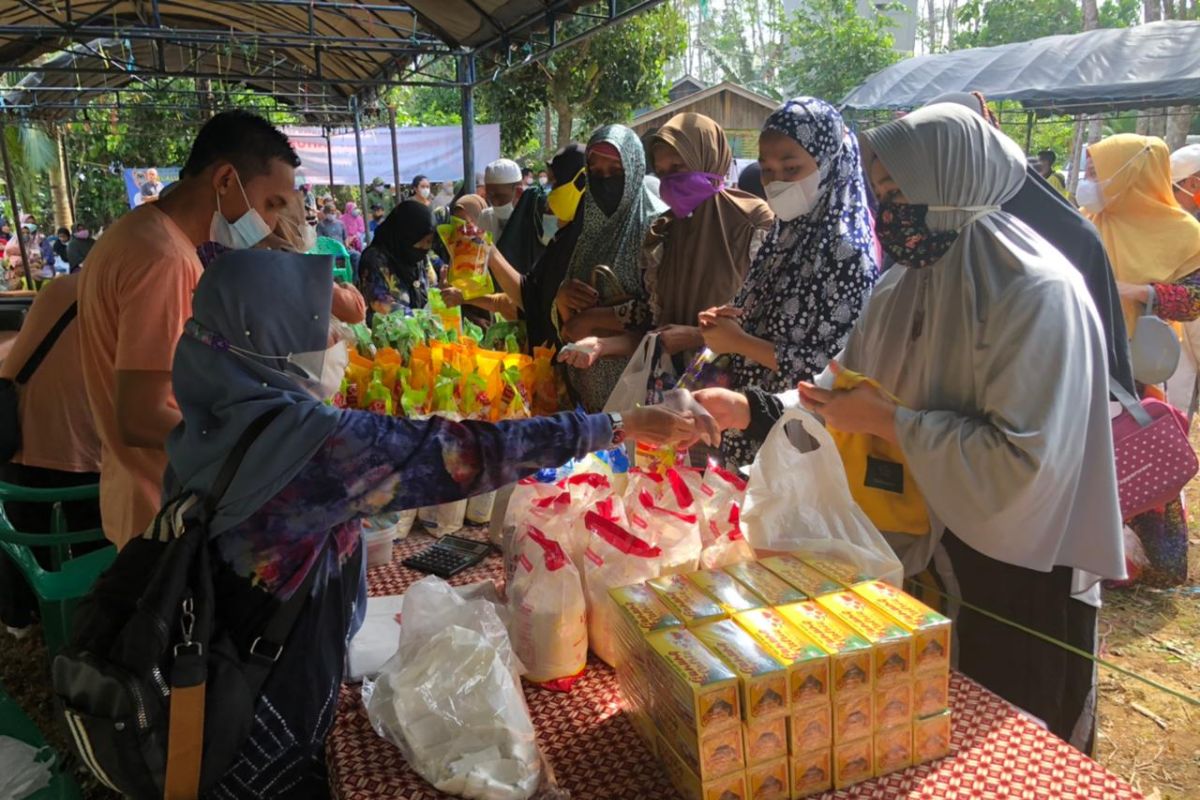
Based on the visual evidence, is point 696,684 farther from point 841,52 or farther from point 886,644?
point 841,52

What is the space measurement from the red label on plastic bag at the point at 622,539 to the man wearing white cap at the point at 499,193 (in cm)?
515

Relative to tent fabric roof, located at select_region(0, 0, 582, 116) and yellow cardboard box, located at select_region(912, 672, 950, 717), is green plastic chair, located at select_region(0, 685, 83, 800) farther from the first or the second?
tent fabric roof, located at select_region(0, 0, 582, 116)

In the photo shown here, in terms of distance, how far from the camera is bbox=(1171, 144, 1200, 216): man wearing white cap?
459 cm

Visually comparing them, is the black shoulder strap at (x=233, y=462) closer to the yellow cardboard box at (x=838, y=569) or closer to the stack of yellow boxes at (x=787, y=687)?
the stack of yellow boxes at (x=787, y=687)

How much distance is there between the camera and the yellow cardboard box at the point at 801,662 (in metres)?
1.11

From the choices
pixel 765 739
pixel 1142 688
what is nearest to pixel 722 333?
pixel 765 739

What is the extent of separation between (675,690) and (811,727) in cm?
20

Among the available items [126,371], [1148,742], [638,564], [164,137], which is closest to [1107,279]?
[638,564]

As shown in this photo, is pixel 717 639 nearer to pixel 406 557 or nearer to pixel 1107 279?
pixel 406 557

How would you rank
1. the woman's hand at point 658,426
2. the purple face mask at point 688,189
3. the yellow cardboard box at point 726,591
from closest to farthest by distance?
the yellow cardboard box at point 726,591 → the woman's hand at point 658,426 → the purple face mask at point 688,189

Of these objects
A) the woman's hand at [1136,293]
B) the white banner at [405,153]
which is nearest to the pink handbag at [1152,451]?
the woman's hand at [1136,293]

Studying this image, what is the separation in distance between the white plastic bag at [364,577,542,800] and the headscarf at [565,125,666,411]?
1.70 m

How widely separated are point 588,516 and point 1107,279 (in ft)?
4.84

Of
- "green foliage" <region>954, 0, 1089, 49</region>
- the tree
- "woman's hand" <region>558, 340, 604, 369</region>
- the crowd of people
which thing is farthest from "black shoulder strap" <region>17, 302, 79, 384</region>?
"green foliage" <region>954, 0, 1089, 49</region>
